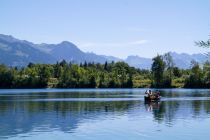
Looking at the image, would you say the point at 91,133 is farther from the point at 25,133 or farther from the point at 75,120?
the point at 75,120

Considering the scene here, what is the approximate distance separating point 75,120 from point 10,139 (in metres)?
18.0

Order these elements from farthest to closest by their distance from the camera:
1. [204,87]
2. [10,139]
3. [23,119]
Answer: [204,87] → [23,119] → [10,139]

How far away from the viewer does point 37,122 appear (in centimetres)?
5516

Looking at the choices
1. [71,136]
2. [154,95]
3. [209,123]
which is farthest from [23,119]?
[154,95]

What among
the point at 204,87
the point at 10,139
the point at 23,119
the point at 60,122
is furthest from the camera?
the point at 204,87

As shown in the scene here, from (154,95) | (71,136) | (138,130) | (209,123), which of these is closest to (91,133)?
(71,136)

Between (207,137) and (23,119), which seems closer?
(207,137)

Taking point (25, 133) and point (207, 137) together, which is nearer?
point (207, 137)

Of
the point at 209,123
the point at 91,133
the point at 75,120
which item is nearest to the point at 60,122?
the point at 75,120

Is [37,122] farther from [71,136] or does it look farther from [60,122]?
[71,136]

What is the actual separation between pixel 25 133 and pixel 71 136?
17.8 feet

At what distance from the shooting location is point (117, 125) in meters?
51.1

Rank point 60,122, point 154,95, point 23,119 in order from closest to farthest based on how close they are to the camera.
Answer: point 60,122, point 23,119, point 154,95

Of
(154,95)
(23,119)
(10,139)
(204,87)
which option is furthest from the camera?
(204,87)
